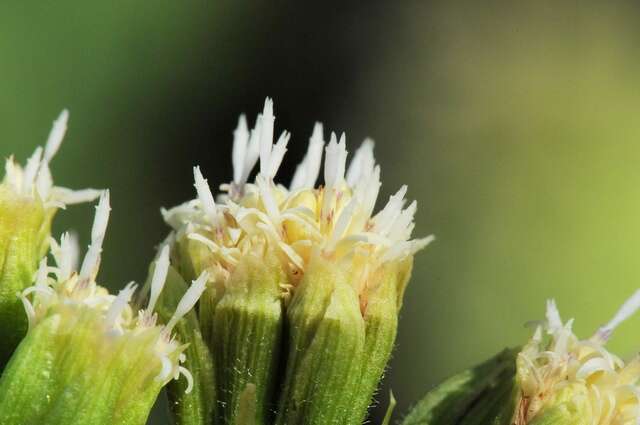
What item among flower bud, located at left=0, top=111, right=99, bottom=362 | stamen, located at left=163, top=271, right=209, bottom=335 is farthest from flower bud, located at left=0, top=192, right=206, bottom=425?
flower bud, located at left=0, top=111, right=99, bottom=362

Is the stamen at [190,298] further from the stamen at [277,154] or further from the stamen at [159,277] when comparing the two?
the stamen at [277,154]

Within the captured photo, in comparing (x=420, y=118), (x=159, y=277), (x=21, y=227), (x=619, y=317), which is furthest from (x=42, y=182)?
(x=420, y=118)

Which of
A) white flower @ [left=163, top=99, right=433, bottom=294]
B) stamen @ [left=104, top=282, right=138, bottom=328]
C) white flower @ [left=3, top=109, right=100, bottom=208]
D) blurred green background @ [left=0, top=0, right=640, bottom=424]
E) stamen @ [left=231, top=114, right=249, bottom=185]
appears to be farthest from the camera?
blurred green background @ [left=0, top=0, right=640, bottom=424]

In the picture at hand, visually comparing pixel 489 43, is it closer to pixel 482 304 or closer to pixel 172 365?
pixel 482 304

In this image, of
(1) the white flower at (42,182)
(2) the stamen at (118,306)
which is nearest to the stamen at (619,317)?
(2) the stamen at (118,306)

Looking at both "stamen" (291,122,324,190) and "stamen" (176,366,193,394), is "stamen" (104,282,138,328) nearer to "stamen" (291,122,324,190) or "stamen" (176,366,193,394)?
"stamen" (176,366,193,394)
